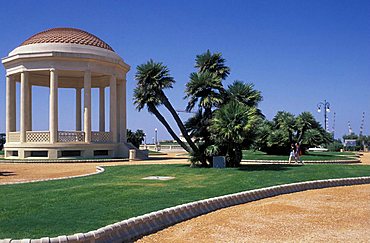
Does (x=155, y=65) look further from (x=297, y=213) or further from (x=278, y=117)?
(x=278, y=117)

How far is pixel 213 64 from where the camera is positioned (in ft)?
77.8

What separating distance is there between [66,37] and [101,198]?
29199 mm

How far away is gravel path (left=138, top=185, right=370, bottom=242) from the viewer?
8.19 metres

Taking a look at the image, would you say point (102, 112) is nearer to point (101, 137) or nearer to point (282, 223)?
point (101, 137)

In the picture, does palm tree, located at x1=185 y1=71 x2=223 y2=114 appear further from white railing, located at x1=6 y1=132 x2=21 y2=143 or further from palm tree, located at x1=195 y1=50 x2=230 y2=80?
white railing, located at x1=6 y1=132 x2=21 y2=143

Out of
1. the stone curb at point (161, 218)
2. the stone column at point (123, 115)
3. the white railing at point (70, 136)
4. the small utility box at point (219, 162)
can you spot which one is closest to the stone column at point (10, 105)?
the white railing at point (70, 136)

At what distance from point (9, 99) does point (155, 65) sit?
22.6 m

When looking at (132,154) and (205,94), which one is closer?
(205,94)

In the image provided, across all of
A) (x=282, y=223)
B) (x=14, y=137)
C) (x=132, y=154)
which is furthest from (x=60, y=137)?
(x=282, y=223)

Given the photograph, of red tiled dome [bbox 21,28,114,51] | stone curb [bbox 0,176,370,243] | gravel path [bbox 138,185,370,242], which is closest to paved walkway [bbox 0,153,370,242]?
gravel path [bbox 138,185,370,242]

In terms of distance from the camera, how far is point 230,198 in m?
12.0

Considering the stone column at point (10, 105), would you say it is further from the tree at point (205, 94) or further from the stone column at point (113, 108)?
the tree at point (205, 94)

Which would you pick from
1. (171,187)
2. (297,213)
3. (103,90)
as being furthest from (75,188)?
(103,90)

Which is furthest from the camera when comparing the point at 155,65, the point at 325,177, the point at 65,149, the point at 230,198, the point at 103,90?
the point at 103,90
